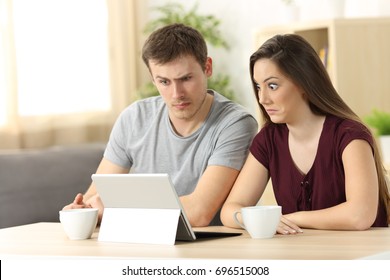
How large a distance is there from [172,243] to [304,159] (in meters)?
0.64

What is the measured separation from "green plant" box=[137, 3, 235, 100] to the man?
2247 mm

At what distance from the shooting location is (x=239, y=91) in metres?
5.39

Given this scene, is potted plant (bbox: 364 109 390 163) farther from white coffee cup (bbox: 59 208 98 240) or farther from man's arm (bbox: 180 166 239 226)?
white coffee cup (bbox: 59 208 98 240)

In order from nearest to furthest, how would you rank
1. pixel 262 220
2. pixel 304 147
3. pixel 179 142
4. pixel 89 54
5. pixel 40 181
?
1. pixel 262 220
2. pixel 304 147
3. pixel 179 142
4. pixel 40 181
5. pixel 89 54

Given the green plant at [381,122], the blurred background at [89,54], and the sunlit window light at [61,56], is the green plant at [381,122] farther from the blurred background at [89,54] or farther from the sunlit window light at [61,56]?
the sunlit window light at [61,56]

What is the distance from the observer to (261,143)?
8.25 ft

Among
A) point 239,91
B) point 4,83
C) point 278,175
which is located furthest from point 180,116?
point 239,91

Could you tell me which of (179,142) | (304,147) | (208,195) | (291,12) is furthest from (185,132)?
(291,12)

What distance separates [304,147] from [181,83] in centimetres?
48

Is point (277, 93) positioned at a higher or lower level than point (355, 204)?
higher

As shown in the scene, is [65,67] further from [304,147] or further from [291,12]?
[304,147]

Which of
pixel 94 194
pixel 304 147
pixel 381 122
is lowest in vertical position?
pixel 94 194

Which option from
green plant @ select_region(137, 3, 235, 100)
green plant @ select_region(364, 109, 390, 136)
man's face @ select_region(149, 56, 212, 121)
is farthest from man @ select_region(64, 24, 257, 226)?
green plant @ select_region(137, 3, 235, 100)

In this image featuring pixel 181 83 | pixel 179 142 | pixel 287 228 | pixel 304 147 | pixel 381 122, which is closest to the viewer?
pixel 287 228
